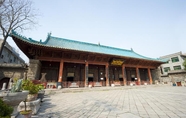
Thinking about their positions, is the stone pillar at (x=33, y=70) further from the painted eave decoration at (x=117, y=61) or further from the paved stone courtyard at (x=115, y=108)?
the painted eave decoration at (x=117, y=61)

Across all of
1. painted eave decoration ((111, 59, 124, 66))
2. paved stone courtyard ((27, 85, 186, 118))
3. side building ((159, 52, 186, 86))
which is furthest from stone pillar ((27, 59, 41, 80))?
side building ((159, 52, 186, 86))

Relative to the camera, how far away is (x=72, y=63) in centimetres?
1400

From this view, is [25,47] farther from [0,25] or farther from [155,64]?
[155,64]

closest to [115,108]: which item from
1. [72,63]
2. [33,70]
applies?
[33,70]

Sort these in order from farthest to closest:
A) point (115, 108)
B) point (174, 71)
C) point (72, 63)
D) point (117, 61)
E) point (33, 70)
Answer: point (174, 71)
point (72, 63)
point (117, 61)
point (33, 70)
point (115, 108)

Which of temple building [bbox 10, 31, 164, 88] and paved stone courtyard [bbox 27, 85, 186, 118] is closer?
paved stone courtyard [bbox 27, 85, 186, 118]

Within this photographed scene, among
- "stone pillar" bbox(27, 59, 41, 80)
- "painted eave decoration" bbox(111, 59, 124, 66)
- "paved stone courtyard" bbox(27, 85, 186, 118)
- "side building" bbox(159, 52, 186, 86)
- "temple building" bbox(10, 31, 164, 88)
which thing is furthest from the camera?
"side building" bbox(159, 52, 186, 86)

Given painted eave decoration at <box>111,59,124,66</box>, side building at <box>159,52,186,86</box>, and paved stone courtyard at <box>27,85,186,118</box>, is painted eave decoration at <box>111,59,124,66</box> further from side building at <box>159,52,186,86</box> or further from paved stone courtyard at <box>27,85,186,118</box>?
side building at <box>159,52,186,86</box>

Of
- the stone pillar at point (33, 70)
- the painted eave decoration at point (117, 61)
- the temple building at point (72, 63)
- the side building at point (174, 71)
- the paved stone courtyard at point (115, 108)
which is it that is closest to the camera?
the paved stone courtyard at point (115, 108)

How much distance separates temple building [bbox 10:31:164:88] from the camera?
9.54 metres

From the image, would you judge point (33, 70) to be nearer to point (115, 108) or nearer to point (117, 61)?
point (115, 108)

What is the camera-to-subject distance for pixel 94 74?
1523 centimetres

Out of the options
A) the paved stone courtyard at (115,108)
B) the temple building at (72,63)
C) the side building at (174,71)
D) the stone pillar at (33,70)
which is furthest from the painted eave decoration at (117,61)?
the side building at (174,71)

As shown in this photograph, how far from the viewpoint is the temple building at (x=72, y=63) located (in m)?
9.54
